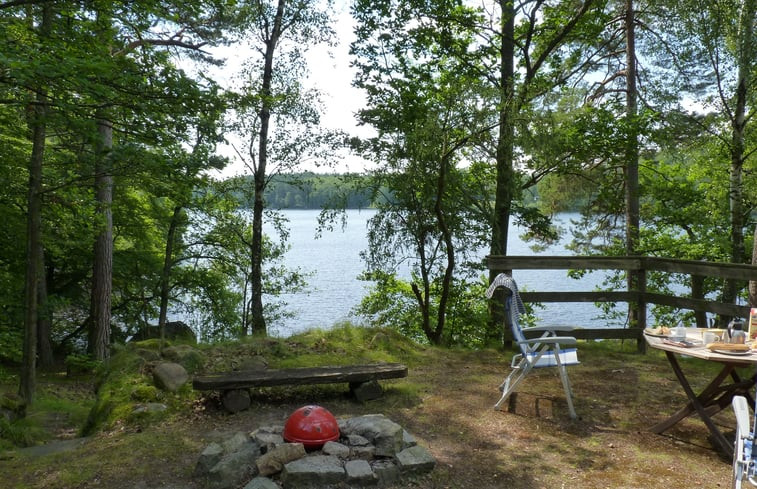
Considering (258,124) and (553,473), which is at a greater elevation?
(258,124)

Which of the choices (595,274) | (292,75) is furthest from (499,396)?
(595,274)

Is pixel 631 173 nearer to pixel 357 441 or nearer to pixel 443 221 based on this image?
pixel 443 221

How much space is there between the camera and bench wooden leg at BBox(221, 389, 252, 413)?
15.4 ft

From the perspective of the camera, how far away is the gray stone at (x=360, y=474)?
3191 mm

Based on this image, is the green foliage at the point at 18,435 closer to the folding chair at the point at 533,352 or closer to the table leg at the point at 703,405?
the folding chair at the point at 533,352

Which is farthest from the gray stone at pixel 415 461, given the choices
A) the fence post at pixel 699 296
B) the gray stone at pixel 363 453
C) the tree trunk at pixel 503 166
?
the fence post at pixel 699 296

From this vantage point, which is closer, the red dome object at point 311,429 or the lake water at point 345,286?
the red dome object at point 311,429

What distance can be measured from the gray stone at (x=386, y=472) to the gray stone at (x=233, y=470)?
29.5 inches

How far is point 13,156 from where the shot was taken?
7.15 meters

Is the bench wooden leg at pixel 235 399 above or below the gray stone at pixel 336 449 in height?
below

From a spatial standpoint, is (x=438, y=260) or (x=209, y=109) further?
(x=438, y=260)

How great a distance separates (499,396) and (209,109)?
405cm

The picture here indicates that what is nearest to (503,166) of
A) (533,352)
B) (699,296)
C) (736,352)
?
(699,296)

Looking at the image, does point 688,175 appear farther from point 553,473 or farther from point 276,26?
point 553,473
